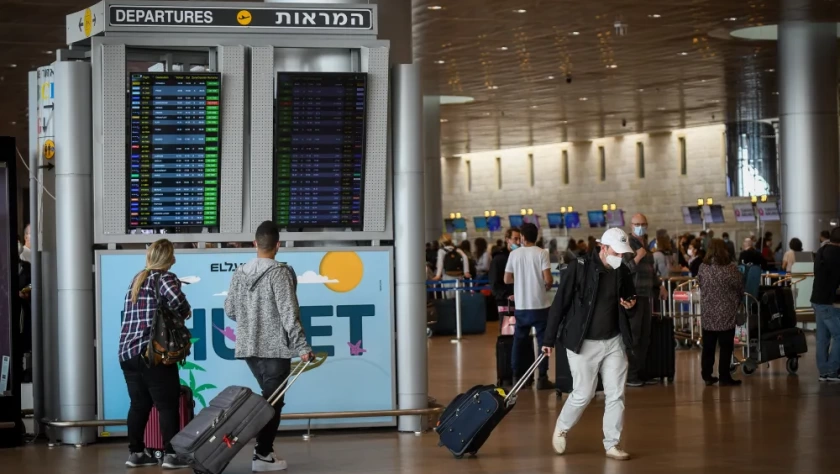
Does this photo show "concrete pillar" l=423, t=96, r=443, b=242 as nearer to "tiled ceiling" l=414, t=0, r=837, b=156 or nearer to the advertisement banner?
"tiled ceiling" l=414, t=0, r=837, b=156

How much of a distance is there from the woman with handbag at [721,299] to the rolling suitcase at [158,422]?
599 centimetres

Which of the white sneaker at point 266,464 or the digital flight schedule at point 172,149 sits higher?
the digital flight schedule at point 172,149

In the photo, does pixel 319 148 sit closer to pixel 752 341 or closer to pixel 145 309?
pixel 145 309

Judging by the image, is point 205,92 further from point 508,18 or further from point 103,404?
point 508,18

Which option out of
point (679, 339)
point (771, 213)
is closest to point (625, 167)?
point (771, 213)

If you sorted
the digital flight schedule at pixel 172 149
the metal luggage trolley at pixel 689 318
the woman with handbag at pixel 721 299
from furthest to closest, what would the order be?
the metal luggage trolley at pixel 689 318 → the woman with handbag at pixel 721 299 → the digital flight schedule at pixel 172 149

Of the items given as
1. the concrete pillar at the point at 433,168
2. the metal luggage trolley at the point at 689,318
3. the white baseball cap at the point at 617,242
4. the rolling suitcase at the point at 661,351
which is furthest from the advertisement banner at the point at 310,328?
the concrete pillar at the point at 433,168

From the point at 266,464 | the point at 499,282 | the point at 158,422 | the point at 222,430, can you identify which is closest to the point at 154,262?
the point at 222,430

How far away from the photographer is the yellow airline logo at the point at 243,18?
355 inches

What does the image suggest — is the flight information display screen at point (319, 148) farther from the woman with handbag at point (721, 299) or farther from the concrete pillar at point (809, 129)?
the concrete pillar at point (809, 129)

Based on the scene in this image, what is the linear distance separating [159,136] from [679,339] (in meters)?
10.2

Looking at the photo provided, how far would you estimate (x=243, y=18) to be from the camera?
9023 millimetres

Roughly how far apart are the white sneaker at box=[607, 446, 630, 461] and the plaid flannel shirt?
2842mm

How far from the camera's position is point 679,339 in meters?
17.2
